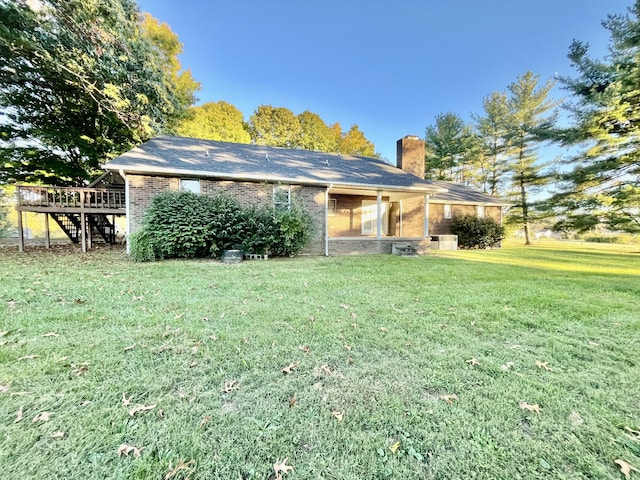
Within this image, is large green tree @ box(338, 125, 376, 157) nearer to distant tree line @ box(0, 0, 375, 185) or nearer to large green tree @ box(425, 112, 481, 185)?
large green tree @ box(425, 112, 481, 185)

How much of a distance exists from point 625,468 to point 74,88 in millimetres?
19960

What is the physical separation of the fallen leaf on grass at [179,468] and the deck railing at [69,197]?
1211cm

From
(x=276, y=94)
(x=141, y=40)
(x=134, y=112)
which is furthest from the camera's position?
(x=276, y=94)

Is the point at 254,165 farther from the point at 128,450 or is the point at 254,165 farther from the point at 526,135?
the point at 526,135

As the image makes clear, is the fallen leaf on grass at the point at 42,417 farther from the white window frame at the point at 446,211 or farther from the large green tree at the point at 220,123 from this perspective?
the large green tree at the point at 220,123

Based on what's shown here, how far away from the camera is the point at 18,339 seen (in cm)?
308

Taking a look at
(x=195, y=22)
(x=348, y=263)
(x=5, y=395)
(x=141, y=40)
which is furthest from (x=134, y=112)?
(x=5, y=395)

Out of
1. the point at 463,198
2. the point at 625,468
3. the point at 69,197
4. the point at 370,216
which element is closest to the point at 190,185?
the point at 69,197

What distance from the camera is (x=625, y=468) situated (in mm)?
1604

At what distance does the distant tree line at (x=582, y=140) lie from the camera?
10.6 metres

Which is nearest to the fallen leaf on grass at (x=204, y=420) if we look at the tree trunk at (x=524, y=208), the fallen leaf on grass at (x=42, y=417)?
the fallen leaf on grass at (x=42, y=417)

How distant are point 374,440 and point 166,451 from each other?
134cm

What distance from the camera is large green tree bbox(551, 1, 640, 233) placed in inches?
418

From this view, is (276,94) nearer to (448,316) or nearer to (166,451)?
(448,316)
